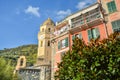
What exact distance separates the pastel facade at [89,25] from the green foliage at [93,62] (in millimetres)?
7394

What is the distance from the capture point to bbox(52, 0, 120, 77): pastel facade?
23.9m

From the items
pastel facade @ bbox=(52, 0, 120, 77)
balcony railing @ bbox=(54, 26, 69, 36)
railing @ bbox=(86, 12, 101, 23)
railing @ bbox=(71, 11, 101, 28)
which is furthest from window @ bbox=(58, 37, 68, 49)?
railing @ bbox=(86, 12, 101, 23)

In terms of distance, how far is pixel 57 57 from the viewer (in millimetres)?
29234

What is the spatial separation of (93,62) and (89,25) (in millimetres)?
12620

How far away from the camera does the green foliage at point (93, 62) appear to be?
12.8 m

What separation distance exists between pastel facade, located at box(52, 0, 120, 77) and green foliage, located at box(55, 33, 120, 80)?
24.3ft

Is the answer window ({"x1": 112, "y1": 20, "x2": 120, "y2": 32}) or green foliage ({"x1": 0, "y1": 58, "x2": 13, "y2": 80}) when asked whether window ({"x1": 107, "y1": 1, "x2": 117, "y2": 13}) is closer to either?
window ({"x1": 112, "y1": 20, "x2": 120, "y2": 32})

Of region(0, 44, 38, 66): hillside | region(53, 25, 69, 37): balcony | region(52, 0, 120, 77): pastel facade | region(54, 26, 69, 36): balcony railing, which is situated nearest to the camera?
region(52, 0, 120, 77): pastel facade

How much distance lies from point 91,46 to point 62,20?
1817cm

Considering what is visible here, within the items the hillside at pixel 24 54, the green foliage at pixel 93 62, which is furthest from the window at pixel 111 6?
the hillside at pixel 24 54

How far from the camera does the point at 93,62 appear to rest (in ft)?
44.4

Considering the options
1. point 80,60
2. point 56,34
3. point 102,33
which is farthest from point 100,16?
point 80,60

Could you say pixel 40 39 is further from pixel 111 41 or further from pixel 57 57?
pixel 111 41

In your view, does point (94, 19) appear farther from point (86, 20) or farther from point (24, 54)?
point (24, 54)
